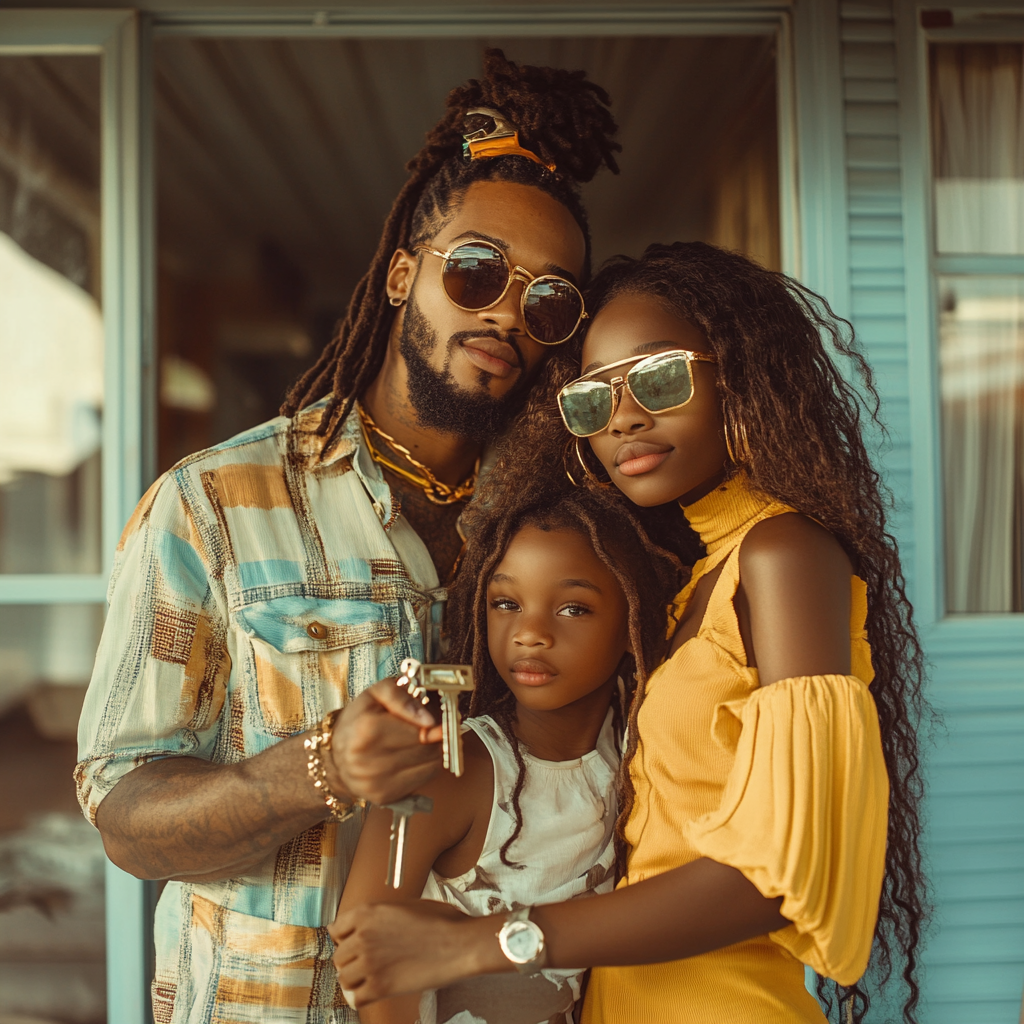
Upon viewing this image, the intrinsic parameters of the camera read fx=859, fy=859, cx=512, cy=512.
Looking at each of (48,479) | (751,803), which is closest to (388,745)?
(751,803)

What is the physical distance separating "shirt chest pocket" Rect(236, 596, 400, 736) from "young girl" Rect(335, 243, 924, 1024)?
53 centimetres

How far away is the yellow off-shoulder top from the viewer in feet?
4.32

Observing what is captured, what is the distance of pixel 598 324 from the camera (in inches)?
67.7

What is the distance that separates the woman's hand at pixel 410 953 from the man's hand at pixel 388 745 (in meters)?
0.19

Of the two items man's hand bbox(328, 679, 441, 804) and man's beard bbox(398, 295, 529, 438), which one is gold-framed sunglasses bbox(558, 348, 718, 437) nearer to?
man's beard bbox(398, 295, 529, 438)

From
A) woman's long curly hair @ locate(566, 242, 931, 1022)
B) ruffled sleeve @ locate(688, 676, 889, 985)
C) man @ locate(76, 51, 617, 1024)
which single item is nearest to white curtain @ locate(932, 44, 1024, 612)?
woman's long curly hair @ locate(566, 242, 931, 1022)

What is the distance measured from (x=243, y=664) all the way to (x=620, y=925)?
0.94m

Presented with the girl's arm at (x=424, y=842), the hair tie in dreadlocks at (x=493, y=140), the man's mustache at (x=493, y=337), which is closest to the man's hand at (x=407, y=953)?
the girl's arm at (x=424, y=842)

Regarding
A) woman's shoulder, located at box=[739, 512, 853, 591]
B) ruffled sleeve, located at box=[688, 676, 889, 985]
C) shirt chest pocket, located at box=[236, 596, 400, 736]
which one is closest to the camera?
ruffled sleeve, located at box=[688, 676, 889, 985]

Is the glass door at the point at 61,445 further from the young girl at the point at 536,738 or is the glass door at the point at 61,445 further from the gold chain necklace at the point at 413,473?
the young girl at the point at 536,738

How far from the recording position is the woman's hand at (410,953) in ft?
4.34

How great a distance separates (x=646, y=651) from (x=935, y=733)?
5.49 feet

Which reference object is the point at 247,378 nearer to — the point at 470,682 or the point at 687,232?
the point at 687,232

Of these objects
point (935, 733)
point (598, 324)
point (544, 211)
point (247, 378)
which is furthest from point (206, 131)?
point (935, 733)
